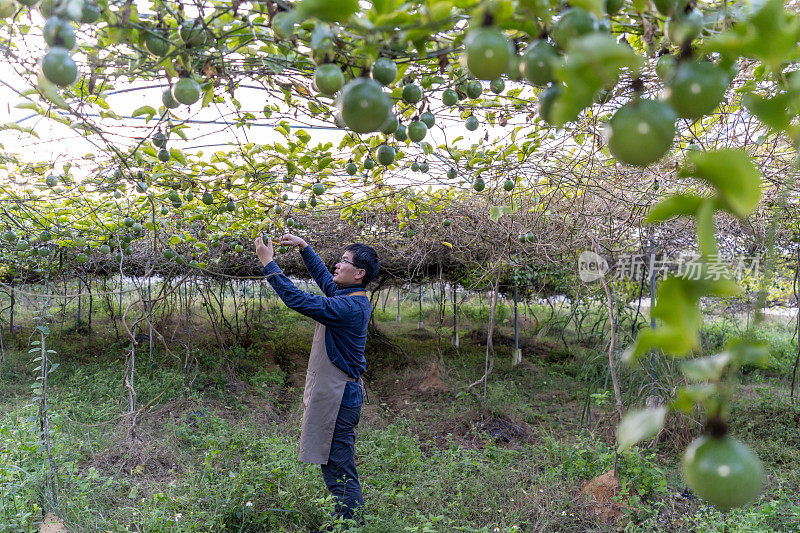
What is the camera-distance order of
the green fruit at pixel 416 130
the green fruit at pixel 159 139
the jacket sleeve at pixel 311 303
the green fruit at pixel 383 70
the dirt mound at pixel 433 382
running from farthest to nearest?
1. the dirt mound at pixel 433 382
2. the jacket sleeve at pixel 311 303
3. the green fruit at pixel 159 139
4. the green fruit at pixel 416 130
5. the green fruit at pixel 383 70

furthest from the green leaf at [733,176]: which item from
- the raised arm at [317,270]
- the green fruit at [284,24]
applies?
the raised arm at [317,270]

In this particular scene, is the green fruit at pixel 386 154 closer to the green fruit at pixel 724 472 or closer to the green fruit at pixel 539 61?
the green fruit at pixel 539 61

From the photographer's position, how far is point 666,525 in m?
3.06

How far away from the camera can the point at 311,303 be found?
253cm

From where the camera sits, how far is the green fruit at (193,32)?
1057mm

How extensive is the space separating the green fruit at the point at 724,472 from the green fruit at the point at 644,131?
333mm

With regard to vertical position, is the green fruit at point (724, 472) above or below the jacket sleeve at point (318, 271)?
above

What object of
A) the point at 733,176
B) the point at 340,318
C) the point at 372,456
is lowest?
the point at 372,456

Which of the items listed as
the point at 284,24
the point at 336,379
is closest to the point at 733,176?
the point at 284,24

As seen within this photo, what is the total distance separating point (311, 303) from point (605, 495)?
8.30 ft

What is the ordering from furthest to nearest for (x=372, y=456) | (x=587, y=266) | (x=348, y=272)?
(x=587, y=266) < (x=372, y=456) < (x=348, y=272)

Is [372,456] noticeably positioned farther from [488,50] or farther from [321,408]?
[488,50]

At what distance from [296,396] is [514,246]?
12.1 feet

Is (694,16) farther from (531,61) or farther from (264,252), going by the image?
(264,252)
